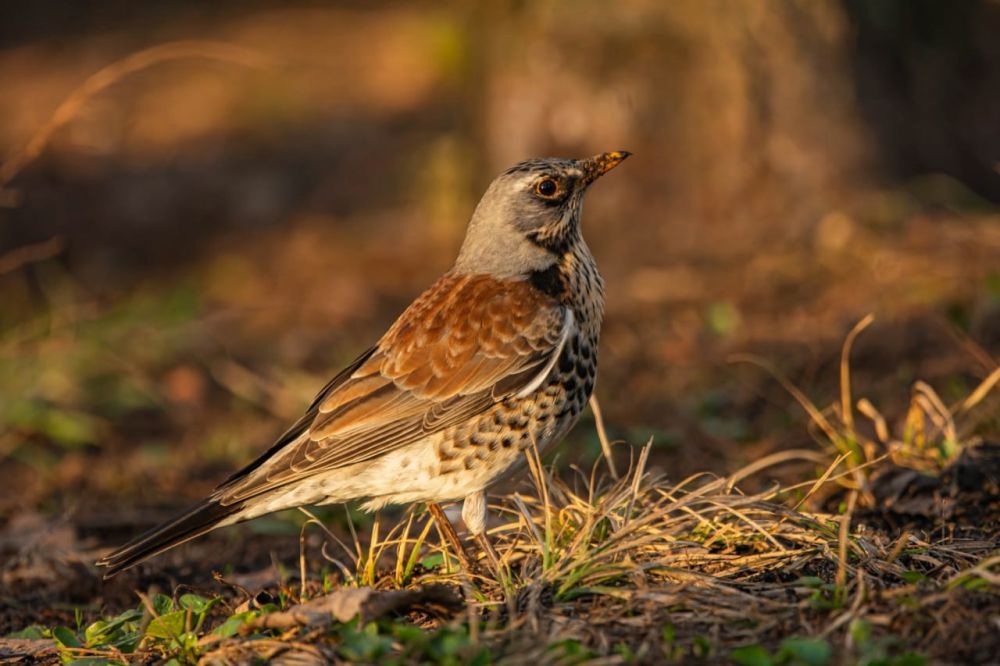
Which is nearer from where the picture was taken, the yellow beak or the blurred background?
the yellow beak

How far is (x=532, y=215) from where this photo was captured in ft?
17.0

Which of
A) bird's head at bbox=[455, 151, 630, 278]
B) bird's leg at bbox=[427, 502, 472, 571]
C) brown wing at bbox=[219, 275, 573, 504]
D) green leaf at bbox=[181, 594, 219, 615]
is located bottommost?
bird's leg at bbox=[427, 502, 472, 571]

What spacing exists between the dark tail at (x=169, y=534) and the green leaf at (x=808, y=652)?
223 cm

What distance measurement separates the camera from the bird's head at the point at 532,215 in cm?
518

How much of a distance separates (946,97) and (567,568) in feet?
22.8

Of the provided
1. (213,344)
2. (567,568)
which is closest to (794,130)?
(213,344)

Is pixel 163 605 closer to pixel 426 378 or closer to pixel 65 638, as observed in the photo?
pixel 65 638

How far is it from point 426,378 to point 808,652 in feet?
6.93

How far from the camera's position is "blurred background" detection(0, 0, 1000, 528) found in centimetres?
680

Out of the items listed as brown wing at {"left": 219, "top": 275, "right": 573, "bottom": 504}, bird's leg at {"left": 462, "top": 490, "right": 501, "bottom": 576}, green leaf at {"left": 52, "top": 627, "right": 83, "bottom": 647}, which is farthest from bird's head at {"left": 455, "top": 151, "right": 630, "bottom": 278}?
green leaf at {"left": 52, "top": 627, "right": 83, "bottom": 647}

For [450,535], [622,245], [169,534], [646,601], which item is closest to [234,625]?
[169,534]

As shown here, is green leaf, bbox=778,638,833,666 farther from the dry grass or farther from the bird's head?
the bird's head

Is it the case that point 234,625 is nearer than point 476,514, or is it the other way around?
point 234,625

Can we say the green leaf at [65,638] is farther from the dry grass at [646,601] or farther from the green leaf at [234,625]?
the green leaf at [234,625]
